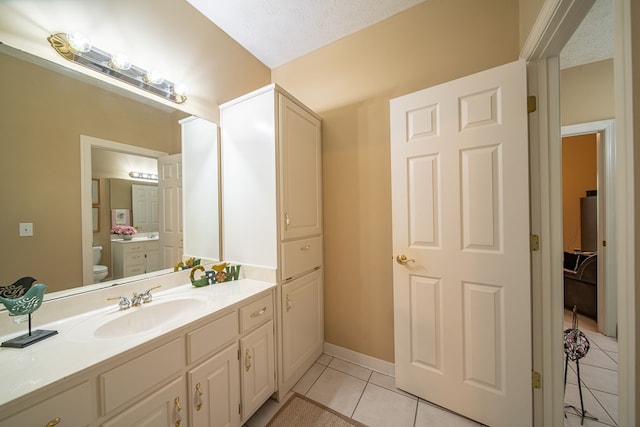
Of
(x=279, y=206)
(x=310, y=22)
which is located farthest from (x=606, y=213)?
(x=310, y=22)

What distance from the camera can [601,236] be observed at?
7.11 ft

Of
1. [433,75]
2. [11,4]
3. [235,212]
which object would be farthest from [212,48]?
[433,75]

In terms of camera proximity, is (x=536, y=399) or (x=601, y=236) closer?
(x=536, y=399)

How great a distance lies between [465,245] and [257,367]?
1430 mm

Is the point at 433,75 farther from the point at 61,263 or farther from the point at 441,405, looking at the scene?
the point at 61,263

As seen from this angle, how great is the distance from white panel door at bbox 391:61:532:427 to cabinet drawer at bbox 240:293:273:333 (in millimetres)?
872

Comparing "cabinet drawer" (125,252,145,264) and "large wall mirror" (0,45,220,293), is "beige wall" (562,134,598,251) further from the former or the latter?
"large wall mirror" (0,45,220,293)

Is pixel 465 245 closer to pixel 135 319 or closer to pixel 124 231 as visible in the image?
pixel 135 319

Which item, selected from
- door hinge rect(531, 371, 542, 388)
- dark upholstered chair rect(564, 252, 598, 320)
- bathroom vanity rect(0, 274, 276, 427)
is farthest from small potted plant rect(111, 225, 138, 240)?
dark upholstered chair rect(564, 252, 598, 320)

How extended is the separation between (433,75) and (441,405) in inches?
86.1

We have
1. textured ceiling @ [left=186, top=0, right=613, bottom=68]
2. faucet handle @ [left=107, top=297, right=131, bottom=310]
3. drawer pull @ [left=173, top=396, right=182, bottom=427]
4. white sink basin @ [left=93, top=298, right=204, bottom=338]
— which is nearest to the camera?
drawer pull @ [left=173, top=396, right=182, bottom=427]

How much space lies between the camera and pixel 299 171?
1.66m

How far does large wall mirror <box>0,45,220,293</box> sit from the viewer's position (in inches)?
36.5

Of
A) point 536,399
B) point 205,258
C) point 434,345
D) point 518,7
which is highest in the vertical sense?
point 518,7
